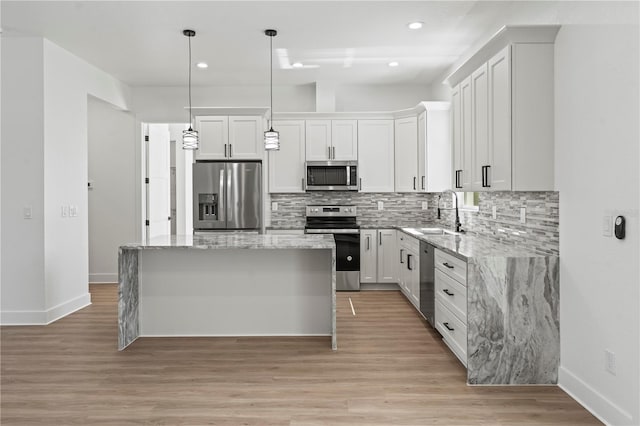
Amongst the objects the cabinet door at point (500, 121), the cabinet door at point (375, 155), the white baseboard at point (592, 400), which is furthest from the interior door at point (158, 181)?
the white baseboard at point (592, 400)

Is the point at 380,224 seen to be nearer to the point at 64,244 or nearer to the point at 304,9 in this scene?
the point at 304,9

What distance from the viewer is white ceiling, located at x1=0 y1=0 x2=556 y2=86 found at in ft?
12.8

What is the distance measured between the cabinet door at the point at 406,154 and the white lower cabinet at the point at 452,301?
236 cm

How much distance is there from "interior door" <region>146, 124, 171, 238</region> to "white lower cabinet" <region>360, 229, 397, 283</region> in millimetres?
3135

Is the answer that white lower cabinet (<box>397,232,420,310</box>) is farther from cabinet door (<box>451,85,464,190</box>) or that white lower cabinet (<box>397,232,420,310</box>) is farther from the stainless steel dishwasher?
cabinet door (<box>451,85,464,190</box>)

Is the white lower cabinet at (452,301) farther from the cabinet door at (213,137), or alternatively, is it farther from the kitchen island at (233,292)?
the cabinet door at (213,137)

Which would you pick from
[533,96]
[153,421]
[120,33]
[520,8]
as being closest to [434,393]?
[153,421]

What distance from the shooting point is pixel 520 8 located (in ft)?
12.0

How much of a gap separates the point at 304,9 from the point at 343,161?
2632 millimetres

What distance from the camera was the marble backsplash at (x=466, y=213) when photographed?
129 inches

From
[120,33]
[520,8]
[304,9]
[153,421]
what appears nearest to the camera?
[153,421]

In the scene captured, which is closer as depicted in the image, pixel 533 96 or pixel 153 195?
pixel 533 96

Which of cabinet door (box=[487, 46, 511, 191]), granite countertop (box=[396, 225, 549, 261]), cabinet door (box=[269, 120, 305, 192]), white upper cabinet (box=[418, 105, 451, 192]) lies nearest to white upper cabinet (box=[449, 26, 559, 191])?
cabinet door (box=[487, 46, 511, 191])

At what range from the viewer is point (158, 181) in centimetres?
698
